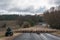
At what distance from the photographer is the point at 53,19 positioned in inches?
3944

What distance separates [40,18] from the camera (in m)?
180

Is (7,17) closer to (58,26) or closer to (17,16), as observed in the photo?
(17,16)

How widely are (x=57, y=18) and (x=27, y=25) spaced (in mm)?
28876

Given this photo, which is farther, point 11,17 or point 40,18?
point 40,18

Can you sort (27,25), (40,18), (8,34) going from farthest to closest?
(40,18) → (27,25) → (8,34)

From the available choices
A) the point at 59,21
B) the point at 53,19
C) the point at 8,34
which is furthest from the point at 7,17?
the point at 8,34

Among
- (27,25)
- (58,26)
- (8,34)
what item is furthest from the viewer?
(27,25)

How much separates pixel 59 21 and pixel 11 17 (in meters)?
71.3

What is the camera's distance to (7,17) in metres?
152

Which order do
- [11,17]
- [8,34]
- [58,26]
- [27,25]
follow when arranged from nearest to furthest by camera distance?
[8,34] < [58,26] < [27,25] < [11,17]

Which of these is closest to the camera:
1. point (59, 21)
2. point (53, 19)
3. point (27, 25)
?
point (59, 21)

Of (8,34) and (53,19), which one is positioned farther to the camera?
(53,19)

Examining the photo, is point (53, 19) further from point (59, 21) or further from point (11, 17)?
point (11, 17)

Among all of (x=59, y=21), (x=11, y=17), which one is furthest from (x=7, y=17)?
(x=59, y=21)
